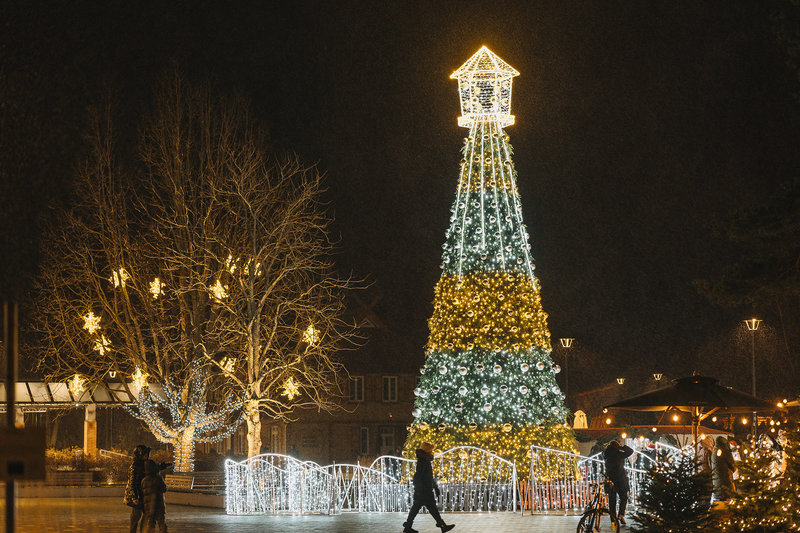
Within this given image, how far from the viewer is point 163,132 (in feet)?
111

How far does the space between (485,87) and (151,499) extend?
50.4 feet

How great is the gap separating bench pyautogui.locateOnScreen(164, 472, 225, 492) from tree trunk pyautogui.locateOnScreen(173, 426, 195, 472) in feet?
9.43

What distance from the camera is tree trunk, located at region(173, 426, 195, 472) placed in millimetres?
34062

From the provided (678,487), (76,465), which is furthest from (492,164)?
(76,465)

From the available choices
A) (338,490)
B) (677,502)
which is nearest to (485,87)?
(338,490)

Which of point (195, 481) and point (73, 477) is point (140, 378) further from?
point (73, 477)

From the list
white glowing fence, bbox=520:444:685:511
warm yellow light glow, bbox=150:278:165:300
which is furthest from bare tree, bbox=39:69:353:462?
white glowing fence, bbox=520:444:685:511

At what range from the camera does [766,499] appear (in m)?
13.0

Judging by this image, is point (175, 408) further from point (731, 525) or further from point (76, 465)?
point (731, 525)

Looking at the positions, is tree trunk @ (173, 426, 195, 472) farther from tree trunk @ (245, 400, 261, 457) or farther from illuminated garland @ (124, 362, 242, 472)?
tree trunk @ (245, 400, 261, 457)

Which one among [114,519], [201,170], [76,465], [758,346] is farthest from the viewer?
[758,346]

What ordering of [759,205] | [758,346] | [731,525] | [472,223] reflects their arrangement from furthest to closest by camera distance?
[758,346] → [472,223] → [759,205] → [731,525]

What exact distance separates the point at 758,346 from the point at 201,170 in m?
36.5

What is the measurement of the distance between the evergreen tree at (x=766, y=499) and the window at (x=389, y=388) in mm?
48861
